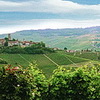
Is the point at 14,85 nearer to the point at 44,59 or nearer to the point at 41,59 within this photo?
the point at 44,59

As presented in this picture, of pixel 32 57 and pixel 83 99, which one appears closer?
pixel 83 99

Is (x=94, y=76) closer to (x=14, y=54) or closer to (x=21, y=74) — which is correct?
(x=21, y=74)

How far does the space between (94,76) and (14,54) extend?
10331 centimetres

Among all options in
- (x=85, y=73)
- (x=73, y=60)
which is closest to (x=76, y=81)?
(x=85, y=73)

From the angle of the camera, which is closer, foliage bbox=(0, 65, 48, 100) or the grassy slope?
foliage bbox=(0, 65, 48, 100)

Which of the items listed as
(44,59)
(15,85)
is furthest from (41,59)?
(15,85)

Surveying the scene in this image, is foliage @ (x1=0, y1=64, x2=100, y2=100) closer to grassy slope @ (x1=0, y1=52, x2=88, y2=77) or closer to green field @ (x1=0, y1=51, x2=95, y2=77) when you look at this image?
grassy slope @ (x1=0, y1=52, x2=88, y2=77)

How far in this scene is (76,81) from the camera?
50.4 feet

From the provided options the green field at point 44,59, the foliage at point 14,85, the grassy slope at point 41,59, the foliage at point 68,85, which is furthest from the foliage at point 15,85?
the green field at point 44,59

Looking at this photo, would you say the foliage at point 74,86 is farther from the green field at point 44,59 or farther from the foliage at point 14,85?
the green field at point 44,59

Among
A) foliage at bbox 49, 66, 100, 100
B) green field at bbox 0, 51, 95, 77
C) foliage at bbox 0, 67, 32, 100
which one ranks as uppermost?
foliage at bbox 0, 67, 32, 100

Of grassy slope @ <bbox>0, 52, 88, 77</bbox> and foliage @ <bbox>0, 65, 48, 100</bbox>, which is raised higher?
foliage @ <bbox>0, 65, 48, 100</bbox>

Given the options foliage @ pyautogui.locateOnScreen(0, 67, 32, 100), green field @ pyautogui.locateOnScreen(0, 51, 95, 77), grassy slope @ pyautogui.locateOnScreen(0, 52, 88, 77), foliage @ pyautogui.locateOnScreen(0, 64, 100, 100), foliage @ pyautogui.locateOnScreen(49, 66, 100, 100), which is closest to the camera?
foliage @ pyautogui.locateOnScreen(0, 67, 32, 100)

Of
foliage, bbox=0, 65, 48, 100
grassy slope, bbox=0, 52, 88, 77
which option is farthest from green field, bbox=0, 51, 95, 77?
foliage, bbox=0, 65, 48, 100
